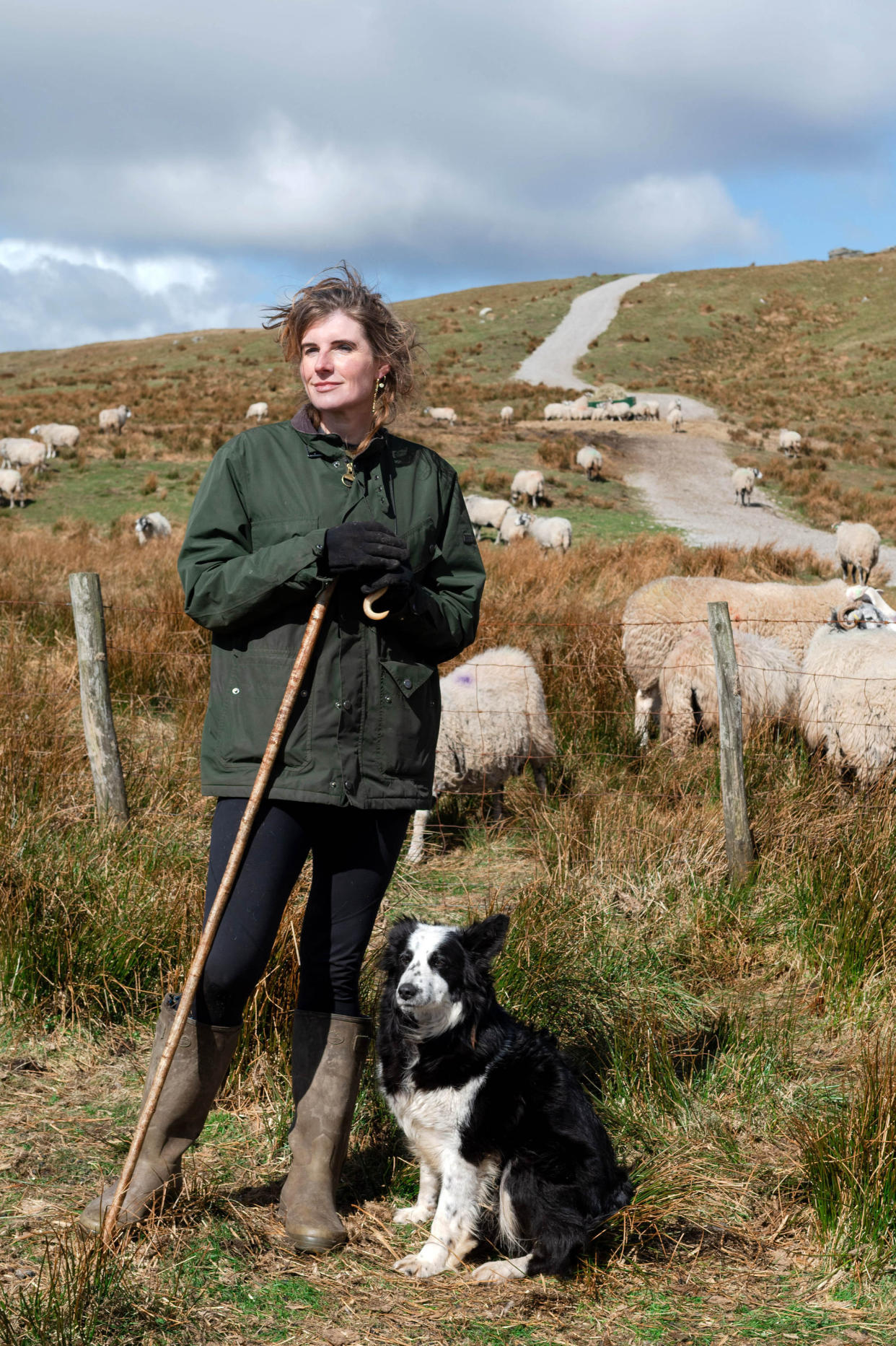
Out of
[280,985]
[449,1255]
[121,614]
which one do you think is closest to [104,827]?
[280,985]

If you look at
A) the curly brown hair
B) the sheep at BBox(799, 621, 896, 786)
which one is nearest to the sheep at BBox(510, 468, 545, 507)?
the sheep at BBox(799, 621, 896, 786)

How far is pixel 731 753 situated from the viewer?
498cm

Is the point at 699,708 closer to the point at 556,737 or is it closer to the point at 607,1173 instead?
the point at 556,737

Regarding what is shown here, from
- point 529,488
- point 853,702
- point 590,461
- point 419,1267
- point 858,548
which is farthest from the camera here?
point 590,461

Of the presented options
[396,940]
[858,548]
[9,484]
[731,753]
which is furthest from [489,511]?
[396,940]

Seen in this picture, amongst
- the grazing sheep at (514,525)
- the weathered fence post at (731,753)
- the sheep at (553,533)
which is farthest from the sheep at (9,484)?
the weathered fence post at (731,753)

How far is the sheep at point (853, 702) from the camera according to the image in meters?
5.81

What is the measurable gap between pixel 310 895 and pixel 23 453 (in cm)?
2127

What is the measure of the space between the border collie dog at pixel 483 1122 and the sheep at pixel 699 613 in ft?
16.0

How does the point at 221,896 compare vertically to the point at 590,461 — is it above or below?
below

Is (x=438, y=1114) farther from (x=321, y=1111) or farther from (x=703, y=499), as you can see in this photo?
(x=703, y=499)

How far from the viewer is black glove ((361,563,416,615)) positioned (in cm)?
252

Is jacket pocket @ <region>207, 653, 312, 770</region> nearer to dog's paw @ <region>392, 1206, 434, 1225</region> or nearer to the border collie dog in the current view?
the border collie dog

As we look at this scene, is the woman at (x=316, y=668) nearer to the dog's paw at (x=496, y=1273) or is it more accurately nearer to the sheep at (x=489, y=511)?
the dog's paw at (x=496, y=1273)
